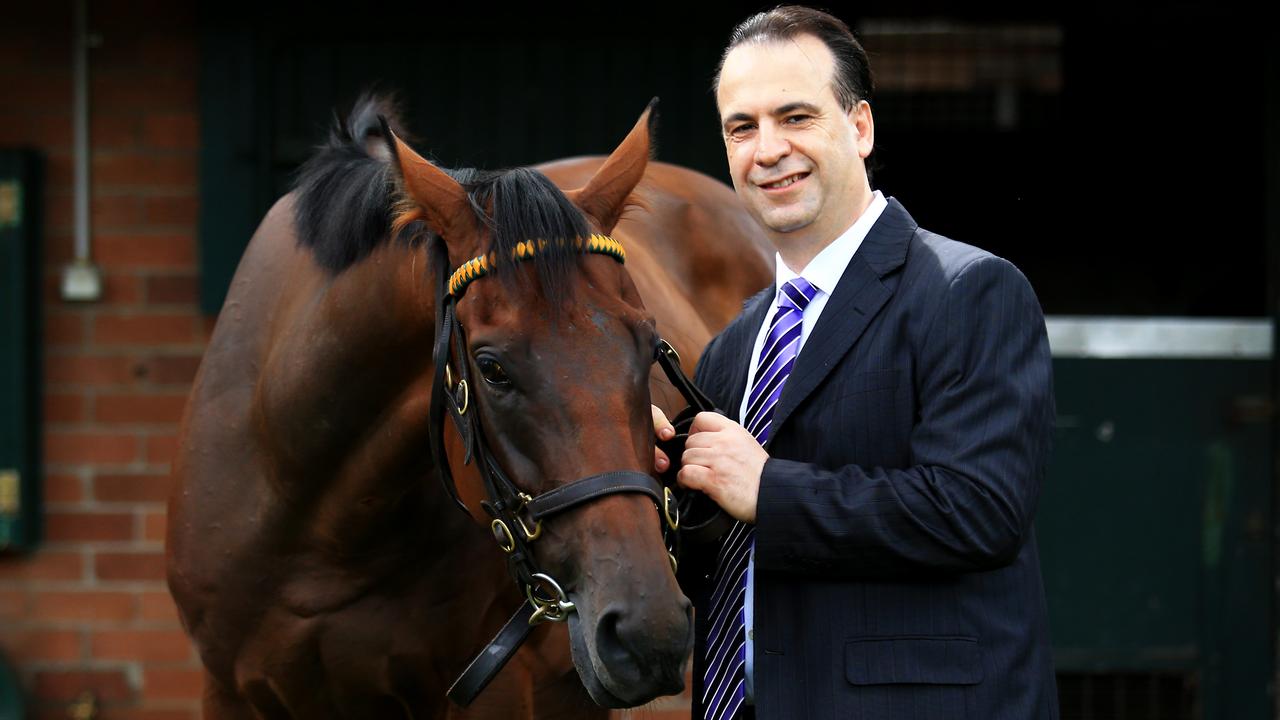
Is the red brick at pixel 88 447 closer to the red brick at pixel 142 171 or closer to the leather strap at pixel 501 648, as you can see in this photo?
the red brick at pixel 142 171

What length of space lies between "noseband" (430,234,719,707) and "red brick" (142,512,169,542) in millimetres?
2740

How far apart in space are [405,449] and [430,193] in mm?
509

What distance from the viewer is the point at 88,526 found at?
4.44 metres

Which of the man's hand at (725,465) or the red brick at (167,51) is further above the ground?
the red brick at (167,51)

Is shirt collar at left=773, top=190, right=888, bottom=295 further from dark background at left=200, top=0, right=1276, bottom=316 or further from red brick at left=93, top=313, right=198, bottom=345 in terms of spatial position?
red brick at left=93, top=313, right=198, bottom=345

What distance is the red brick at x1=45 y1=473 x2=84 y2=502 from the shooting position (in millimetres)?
4441

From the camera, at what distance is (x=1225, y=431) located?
449 centimetres

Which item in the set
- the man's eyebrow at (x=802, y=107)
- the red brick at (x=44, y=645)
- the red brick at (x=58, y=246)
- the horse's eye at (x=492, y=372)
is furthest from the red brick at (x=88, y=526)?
the man's eyebrow at (x=802, y=107)

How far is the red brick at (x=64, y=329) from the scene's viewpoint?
4.42 metres

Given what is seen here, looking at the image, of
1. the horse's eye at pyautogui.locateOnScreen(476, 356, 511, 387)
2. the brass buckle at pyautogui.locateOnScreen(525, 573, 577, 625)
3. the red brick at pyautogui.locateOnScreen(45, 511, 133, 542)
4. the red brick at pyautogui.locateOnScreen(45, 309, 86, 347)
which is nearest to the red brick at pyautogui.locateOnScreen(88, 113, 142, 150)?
the red brick at pyautogui.locateOnScreen(45, 309, 86, 347)

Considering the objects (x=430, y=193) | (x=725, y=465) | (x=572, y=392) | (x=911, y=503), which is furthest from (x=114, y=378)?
(x=911, y=503)

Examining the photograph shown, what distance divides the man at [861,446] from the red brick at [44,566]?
320 cm

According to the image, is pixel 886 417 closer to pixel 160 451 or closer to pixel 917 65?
pixel 160 451

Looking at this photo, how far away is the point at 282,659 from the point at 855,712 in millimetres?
1334
